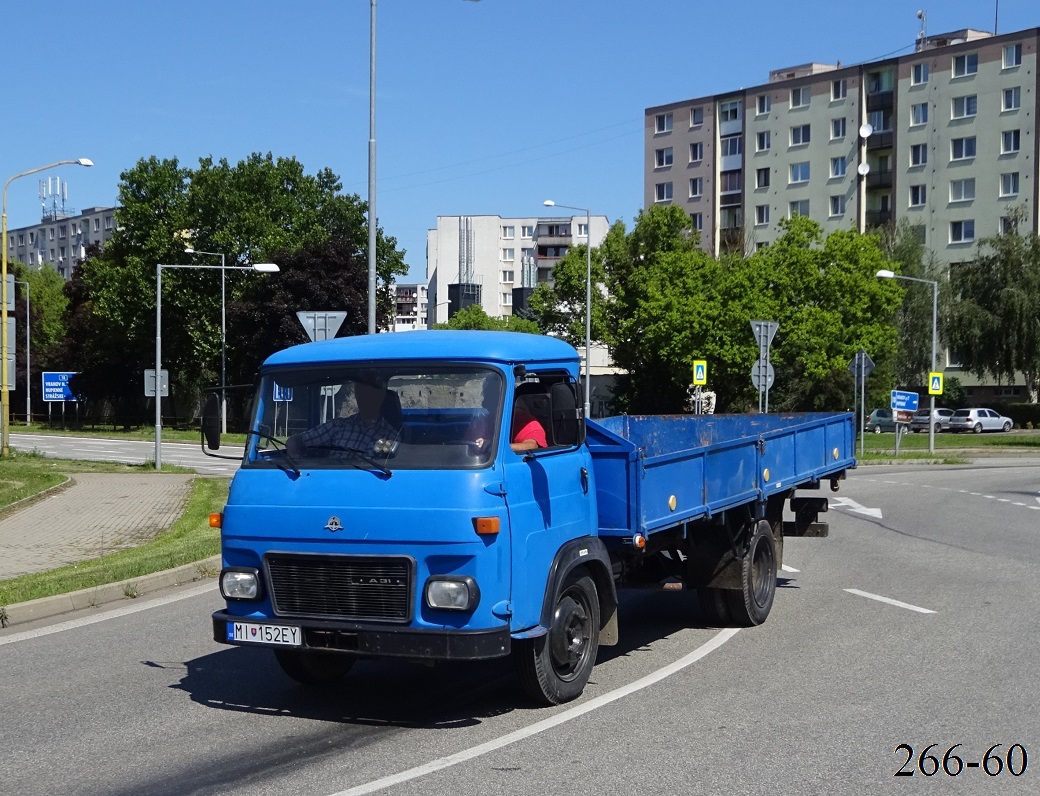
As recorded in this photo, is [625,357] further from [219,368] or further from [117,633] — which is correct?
[117,633]

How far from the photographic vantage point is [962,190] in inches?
→ 3115

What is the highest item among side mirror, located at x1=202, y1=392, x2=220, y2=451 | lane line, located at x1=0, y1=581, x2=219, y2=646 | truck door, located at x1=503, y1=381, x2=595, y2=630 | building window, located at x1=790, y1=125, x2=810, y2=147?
building window, located at x1=790, y1=125, x2=810, y2=147

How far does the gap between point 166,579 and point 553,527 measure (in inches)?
282

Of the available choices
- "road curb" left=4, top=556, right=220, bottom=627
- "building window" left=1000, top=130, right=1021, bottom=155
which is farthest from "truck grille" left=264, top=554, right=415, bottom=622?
"building window" left=1000, top=130, right=1021, bottom=155

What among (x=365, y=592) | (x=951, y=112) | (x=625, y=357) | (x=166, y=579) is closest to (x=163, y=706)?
(x=365, y=592)

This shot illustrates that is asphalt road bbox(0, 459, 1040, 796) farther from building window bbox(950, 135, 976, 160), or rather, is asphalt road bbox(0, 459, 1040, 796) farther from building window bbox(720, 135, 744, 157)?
building window bbox(720, 135, 744, 157)

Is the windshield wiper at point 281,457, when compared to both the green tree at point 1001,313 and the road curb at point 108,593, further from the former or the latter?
the green tree at point 1001,313

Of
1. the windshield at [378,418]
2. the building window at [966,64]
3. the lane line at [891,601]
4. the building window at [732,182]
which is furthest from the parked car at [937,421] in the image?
the windshield at [378,418]

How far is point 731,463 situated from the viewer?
9.88 metres

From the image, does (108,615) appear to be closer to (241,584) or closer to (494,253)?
(241,584)

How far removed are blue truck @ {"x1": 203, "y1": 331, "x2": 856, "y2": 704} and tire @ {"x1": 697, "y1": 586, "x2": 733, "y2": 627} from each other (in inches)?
79.9

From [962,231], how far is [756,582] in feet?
246

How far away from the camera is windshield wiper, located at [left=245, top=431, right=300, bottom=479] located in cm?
727

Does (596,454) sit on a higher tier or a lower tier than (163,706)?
higher
